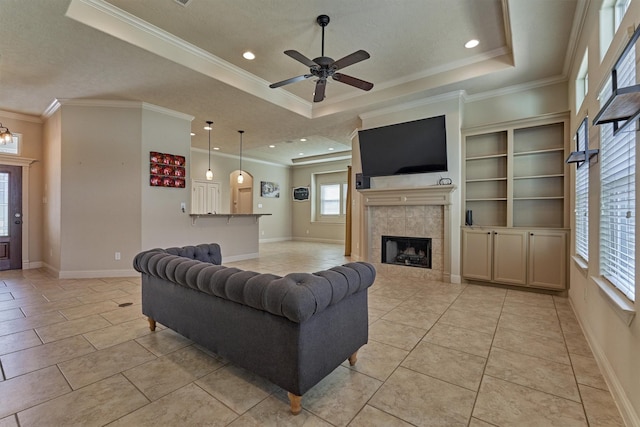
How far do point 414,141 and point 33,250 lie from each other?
730 cm

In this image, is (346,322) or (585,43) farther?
(585,43)

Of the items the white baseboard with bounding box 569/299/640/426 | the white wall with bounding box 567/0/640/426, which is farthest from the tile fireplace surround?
the white baseboard with bounding box 569/299/640/426

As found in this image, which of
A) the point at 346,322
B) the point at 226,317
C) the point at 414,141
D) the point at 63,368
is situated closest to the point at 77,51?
the point at 63,368

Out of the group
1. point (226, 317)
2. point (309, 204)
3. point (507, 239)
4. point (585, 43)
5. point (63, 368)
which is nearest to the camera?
point (226, 317)

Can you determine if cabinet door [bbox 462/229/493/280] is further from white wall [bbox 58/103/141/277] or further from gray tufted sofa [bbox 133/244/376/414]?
white wall [bbox 58/103/141/277]

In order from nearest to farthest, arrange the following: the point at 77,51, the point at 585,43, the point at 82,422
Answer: the point at 82,422 → the point at 585,43 → the point at 77,51

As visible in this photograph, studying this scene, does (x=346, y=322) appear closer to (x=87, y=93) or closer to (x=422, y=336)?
(x=422, y=336)

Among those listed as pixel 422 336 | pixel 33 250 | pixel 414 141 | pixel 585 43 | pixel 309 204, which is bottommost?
pixel 422 336

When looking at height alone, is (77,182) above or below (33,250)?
above

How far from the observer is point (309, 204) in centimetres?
1094

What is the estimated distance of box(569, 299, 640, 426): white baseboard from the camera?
1547mm

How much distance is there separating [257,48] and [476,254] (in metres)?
4.15

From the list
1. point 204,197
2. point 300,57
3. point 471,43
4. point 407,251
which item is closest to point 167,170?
point 300,57

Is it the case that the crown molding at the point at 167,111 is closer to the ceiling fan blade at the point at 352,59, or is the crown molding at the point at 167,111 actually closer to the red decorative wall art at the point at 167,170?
the red decorative wall art at the point at 167,170
